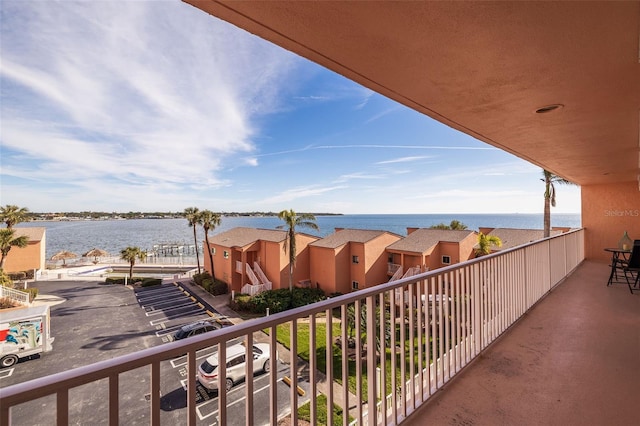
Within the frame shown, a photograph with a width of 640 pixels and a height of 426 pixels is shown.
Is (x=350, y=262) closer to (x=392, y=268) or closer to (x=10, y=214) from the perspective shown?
(x=392, y=268)

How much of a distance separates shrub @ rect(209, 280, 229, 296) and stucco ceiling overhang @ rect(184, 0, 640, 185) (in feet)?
66.4

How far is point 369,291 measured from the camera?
5.76ft

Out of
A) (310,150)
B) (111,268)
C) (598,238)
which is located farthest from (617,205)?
(310,150)

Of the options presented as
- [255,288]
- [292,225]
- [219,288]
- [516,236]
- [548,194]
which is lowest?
[219,288]

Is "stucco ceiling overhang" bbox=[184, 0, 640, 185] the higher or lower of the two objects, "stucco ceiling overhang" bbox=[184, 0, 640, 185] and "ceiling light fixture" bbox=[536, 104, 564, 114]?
the lower

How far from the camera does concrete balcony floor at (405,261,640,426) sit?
1.99 meters

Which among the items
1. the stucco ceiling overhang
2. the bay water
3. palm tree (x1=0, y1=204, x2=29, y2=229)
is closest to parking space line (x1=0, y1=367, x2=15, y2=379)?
the stucco ceiling overhang

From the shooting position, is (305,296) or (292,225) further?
(292,225)

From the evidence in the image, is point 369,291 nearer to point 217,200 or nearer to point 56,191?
point 56,191

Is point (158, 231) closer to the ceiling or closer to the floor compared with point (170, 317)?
closer to the ceiling

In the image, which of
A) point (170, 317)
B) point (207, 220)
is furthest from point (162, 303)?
point (207, 220)

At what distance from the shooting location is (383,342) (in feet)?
5.83

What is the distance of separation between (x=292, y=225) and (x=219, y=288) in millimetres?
7658

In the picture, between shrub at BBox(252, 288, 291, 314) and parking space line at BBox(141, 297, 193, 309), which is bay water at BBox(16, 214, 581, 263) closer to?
parking space line at BBox(141, 297, 193, 309)
